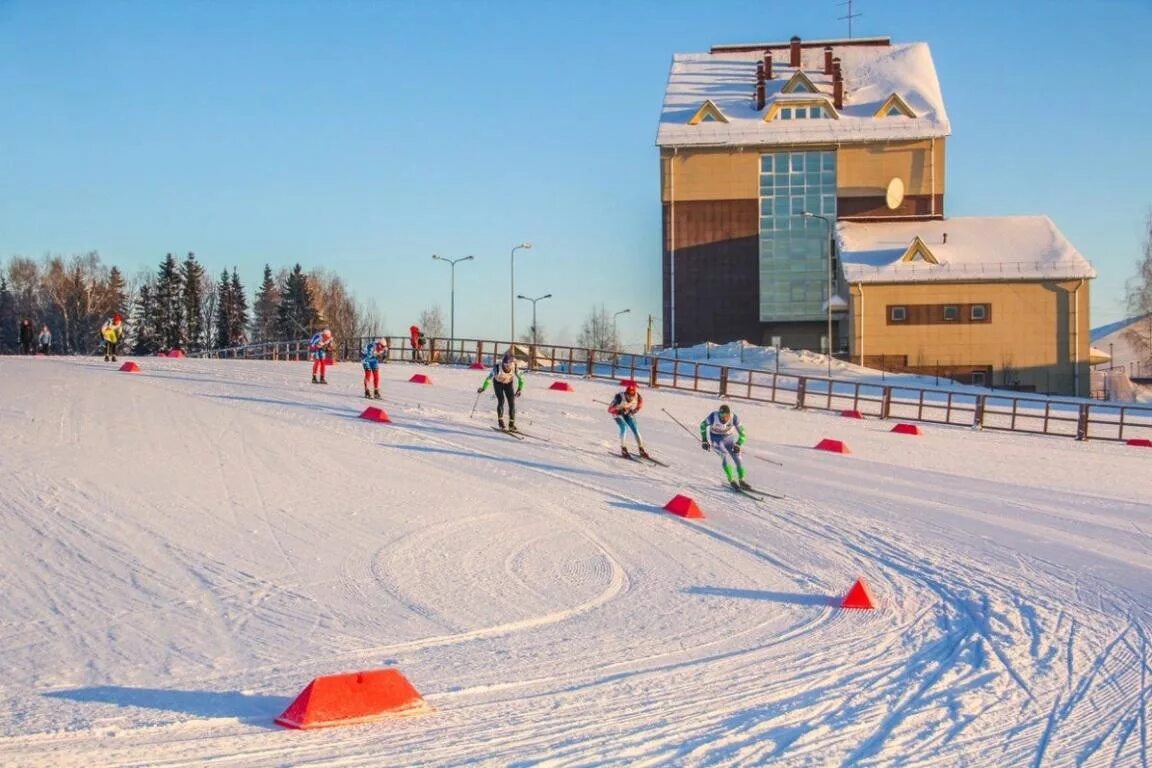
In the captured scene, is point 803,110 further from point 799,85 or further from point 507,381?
point 507,381

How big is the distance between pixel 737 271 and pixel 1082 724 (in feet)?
205

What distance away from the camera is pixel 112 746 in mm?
7062

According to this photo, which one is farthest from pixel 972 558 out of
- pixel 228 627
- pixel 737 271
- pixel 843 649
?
pixel 737 271

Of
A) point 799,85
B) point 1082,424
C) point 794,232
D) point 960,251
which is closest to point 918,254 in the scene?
point 960,251

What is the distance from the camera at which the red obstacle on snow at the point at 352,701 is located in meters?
7.56

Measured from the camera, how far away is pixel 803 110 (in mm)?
69625

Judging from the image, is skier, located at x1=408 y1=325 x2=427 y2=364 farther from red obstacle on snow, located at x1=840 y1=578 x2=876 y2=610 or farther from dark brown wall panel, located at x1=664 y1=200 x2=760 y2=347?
red obstacle on snow, located at x1=840 y1=578 x2=876 y2=610

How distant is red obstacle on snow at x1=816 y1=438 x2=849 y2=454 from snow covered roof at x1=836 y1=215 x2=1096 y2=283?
1343 inches

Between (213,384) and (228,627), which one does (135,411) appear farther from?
(228,627)

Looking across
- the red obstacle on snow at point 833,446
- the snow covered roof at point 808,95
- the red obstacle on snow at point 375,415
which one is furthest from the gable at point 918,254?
the red obstacle on snow at point 375,415

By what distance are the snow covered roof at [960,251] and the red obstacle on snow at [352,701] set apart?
181 ft

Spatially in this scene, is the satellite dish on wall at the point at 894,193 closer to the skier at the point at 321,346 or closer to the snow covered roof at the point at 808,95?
the snow covered roof at the point at 808,95

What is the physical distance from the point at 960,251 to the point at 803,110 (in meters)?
13.2

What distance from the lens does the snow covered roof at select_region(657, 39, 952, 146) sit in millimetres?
68500
